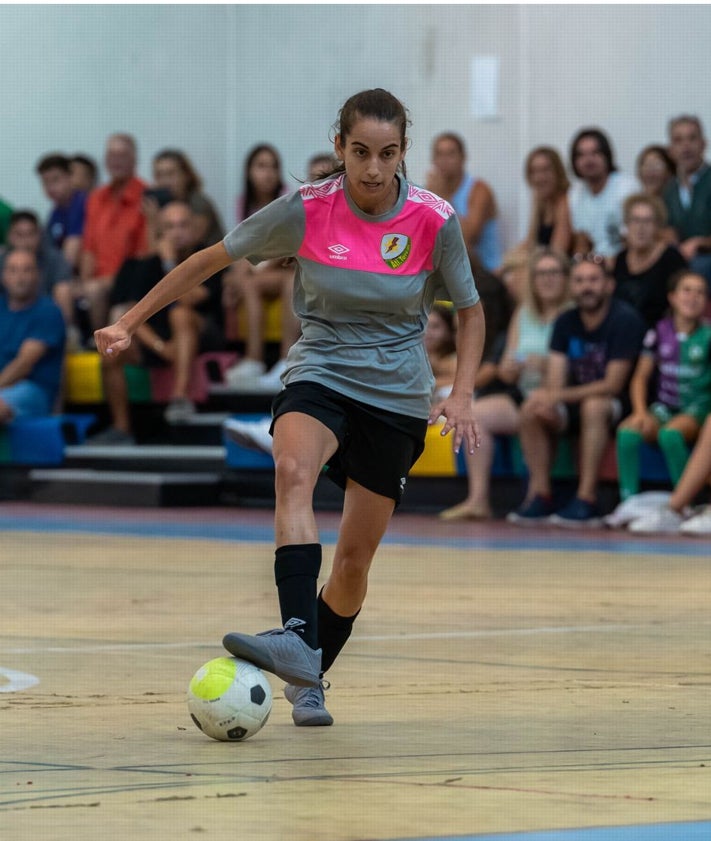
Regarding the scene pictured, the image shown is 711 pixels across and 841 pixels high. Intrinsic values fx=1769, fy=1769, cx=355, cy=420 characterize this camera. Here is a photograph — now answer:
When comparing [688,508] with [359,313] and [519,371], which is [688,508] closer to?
[519,371]

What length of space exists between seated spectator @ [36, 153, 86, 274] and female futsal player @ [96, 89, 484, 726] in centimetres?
1232

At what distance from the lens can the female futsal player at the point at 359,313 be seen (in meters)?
4.91

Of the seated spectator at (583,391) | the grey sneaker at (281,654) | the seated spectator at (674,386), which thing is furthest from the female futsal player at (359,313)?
the seated spectator at (583,391)

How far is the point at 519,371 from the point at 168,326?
12.2 ft

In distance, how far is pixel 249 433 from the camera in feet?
46.6

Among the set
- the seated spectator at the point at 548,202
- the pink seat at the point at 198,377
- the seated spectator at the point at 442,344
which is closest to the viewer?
the seated spectator at the point at 442,344

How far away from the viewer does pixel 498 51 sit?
16.5m

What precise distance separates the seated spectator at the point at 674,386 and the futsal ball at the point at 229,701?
25.3 ft

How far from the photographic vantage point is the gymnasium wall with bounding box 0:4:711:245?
1579 centimetres

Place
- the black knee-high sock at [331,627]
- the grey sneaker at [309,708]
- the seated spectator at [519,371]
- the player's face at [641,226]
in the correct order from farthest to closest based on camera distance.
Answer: the seated spectator at [519,371]
the player's face at [641,226]
the black knee-high sock at [331,627]
the grey sneaker at [309,708]

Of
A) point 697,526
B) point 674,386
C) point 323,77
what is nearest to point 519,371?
point 674,386

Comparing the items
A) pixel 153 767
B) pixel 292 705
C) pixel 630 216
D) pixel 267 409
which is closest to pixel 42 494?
pixel 267 409

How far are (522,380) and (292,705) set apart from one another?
802cm

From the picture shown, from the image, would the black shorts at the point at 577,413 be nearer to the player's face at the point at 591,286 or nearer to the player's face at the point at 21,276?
the player's face at the point at 591,286
